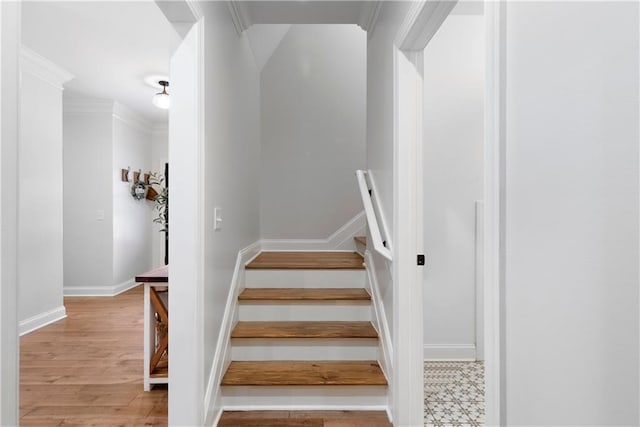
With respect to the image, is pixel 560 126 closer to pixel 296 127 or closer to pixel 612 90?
pixel 612 90

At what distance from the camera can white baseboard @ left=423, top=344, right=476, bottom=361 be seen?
8.95 feet

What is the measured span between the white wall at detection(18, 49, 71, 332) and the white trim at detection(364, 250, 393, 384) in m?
3.19

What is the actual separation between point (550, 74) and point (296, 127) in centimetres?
361

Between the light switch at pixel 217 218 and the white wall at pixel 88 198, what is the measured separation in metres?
3.66

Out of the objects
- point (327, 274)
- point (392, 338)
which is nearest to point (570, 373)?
point (392, 338)

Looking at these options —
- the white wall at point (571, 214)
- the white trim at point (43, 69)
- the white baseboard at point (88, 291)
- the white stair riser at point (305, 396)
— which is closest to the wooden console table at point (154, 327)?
the white stair riser at point (305, 396)

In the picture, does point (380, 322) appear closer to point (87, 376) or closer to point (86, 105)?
point (87, 376)

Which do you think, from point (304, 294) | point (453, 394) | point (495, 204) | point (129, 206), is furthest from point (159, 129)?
point (495, 204)

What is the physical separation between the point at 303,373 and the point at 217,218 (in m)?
1.03

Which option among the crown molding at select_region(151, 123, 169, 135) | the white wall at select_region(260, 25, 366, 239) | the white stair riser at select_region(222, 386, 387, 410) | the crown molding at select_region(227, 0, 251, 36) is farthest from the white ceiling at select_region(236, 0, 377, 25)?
the crown molding at select_region(151, 123, 169, 135)

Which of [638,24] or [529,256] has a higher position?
[638,24]

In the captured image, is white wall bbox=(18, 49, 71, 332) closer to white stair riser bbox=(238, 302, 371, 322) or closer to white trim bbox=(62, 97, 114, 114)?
white trim bbox=(62, 97, 114, 114)

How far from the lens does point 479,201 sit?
8.95 ft

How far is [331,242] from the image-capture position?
166 inches
